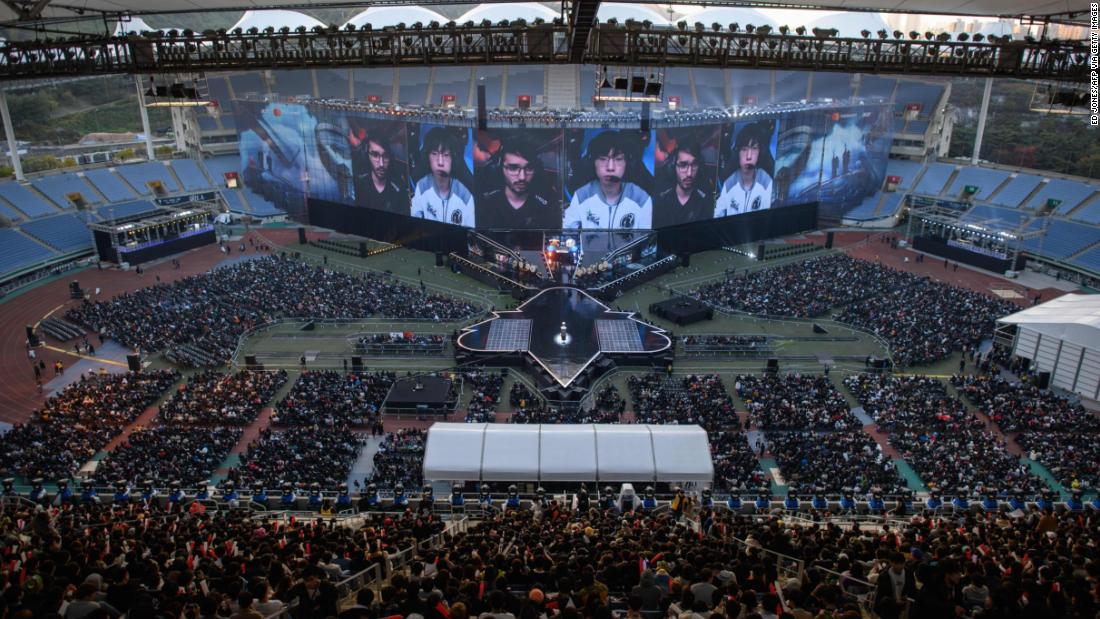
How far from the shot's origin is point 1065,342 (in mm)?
29438

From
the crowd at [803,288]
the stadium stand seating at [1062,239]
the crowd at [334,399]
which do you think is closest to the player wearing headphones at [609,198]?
the crowd at [803,288]

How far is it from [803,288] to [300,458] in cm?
2858

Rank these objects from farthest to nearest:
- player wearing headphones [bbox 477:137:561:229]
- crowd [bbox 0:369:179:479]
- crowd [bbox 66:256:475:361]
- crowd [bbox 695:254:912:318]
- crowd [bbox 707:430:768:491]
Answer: player wearing headphones [bbox 477:137:561:229] → crowd [bbox 695:254:912:318] → crowd [bbox 66:256:475:361] → crowd [bbox 0:369:179:479] → crowd [bbox 707:430:768:491]

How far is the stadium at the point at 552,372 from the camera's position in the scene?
9914 mm

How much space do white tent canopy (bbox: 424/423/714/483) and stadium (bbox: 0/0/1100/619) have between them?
11 centimetres

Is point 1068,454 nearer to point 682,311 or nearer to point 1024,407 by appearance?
point 1024,407

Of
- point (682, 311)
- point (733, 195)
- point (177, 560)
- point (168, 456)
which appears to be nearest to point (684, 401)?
point (682, 311)

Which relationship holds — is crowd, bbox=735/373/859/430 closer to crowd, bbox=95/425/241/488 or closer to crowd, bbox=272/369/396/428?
crowd, bbox=272/369/396/428

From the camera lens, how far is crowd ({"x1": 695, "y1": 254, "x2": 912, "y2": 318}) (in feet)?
127

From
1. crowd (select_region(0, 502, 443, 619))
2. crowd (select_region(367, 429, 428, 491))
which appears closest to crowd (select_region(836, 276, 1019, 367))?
crowd (select_region(367, 429, 428, 491))

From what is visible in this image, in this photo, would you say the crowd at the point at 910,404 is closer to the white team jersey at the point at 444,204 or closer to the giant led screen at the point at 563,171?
the giant led screen at the point at 563,171

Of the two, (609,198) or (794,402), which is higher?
(609,198)

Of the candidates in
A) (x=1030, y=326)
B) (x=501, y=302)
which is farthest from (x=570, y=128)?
(x=1030, y=326)

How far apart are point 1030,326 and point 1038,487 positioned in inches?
475
